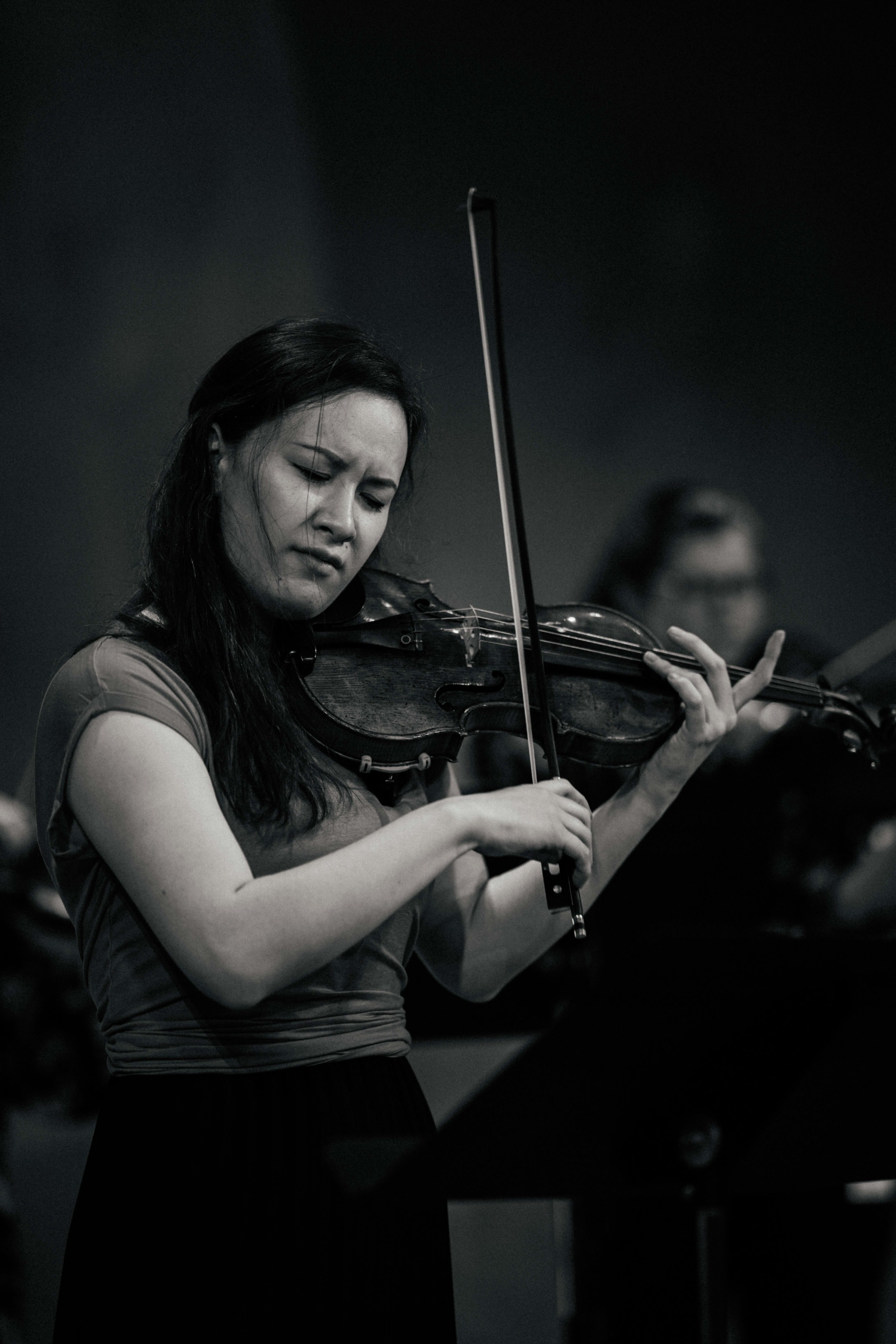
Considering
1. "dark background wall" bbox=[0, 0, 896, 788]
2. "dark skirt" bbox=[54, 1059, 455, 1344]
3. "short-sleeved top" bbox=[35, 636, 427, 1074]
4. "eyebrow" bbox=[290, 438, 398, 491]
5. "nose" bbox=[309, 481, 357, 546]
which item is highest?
"dark background wall" bbox=[0, 0, 896, 788]

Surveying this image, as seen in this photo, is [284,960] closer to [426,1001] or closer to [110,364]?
[426,1001]

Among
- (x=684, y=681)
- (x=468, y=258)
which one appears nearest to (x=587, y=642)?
(x=684, y=681)

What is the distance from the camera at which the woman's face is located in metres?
1.02

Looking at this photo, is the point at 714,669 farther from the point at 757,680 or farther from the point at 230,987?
the point at 230,987

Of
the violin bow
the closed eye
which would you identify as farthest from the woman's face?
the violin bow

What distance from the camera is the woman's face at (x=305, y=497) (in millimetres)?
1020

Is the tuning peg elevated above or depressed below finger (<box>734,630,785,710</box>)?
below

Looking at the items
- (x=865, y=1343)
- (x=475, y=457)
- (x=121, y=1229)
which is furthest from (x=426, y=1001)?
(x=121, y=1229)

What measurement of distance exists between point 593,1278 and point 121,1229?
1.01 meters

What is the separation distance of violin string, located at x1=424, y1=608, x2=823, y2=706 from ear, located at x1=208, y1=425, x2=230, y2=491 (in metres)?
0.25

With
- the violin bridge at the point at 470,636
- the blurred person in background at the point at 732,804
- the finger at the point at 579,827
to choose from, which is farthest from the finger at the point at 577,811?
the blurred person in background at the point at 732,804

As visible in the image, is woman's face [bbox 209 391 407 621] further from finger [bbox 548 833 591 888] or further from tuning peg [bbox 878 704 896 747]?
→ tuning peg [bbox 878 704 896 747]

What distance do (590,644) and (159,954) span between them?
55 cm

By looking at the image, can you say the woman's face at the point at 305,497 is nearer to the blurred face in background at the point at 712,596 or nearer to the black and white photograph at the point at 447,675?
the black and white photograph at the point at 447,675
